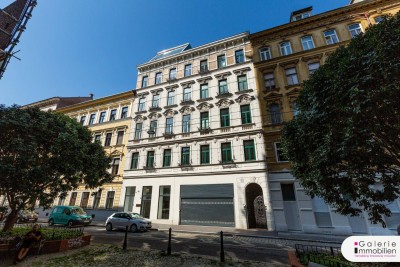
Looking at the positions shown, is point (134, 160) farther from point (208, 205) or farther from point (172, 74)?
point (172, 74)

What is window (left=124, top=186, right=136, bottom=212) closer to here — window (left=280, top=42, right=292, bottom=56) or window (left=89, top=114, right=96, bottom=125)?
window (left=89, top=114, right=96, bottom=125)

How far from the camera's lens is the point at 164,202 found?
19.6m

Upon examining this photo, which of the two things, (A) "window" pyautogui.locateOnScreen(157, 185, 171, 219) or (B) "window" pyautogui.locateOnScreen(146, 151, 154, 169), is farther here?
(B) "window" pyautogui.locateOnScreen(146, 151, 154, 169)

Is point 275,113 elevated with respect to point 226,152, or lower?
elevated

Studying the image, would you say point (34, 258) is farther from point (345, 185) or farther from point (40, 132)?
point (345, 185)

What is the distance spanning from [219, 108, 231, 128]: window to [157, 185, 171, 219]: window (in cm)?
883

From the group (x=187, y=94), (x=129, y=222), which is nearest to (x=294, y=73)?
(x=187, y=94)

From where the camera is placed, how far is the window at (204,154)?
19.4m

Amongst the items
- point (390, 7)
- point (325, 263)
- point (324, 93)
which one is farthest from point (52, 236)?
point (390, 7)

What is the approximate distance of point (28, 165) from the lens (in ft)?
28.9

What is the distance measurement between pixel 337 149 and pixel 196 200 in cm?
1429

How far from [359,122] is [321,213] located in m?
11.8

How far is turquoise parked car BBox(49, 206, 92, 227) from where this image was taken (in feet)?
56.4

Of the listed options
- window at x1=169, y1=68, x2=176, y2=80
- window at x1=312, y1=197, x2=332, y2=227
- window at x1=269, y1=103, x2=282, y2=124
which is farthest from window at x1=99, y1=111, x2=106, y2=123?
window at x1=312, y1=197, x2=332, y2=227
